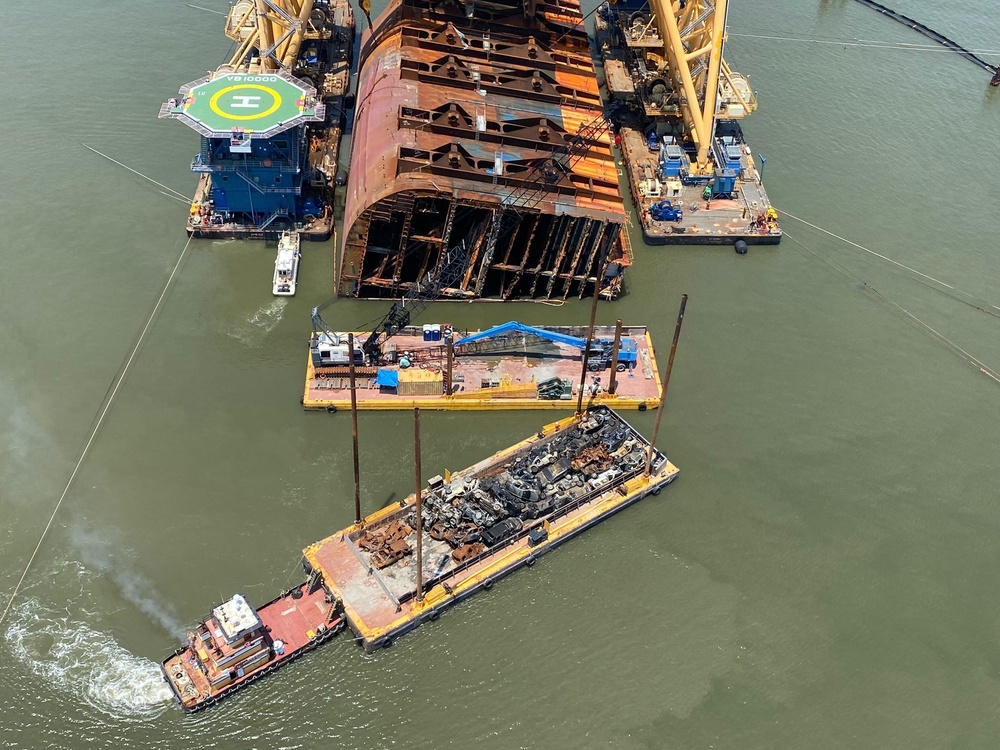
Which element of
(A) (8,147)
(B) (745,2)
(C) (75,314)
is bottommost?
(C) (75,314)

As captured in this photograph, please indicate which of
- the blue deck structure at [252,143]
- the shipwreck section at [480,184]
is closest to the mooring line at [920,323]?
the shipwreck section at [480,184]

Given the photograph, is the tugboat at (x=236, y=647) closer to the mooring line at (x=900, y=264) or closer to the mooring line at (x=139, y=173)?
the mooring line at (x=139, y=173)

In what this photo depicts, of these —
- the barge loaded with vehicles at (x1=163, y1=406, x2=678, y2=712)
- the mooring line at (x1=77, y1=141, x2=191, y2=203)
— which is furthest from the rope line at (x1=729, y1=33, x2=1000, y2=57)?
the barge loaded with vehicles at (x1=163, y1=406, x2=678, y2=712)

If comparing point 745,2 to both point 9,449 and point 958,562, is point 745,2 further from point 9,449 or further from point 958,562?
point 9,449

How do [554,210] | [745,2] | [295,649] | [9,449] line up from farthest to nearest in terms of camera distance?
[745,2] < [554,210] < [9,449] < [295,649]

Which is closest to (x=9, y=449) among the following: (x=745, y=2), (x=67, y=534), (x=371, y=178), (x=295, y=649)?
(x=67, y=534)

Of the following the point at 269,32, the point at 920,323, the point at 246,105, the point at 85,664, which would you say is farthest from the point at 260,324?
the point at 920,323

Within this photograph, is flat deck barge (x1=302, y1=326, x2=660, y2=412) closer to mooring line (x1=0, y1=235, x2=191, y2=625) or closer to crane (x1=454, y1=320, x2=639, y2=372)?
crane (x1=454, y1=320, x2=639, y2=372)

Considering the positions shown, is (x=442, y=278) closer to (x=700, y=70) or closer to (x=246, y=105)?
(x=246, y=105)
